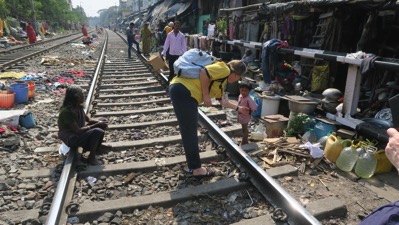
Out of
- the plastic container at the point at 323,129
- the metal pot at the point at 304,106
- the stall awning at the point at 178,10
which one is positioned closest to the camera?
the plastic container at the point at 323,129

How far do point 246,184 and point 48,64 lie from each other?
11920 mm

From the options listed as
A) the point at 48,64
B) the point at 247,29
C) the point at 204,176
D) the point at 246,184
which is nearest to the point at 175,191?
the point at 204,176

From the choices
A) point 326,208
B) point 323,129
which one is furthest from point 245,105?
point 326,208

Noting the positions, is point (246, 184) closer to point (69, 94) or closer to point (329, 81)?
point (69, 94)

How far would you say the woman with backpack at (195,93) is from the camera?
3.30 meters

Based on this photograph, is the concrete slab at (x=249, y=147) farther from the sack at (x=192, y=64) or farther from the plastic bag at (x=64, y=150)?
the plastic bag at (x=64, y=150)

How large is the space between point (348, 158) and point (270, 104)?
225cm

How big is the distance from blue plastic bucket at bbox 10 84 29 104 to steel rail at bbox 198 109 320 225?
485cm

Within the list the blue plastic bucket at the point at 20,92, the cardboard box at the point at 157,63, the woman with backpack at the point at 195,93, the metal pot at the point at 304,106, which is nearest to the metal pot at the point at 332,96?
the metal pot at the point at 304,106

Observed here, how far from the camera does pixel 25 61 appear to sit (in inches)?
531

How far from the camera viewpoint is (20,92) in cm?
671

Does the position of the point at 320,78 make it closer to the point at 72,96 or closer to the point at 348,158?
the point at 348,158

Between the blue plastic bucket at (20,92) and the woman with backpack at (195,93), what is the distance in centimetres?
490

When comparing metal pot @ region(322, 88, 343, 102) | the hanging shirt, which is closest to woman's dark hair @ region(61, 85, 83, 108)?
metal pot @ region(322, 88, 343, 102)
